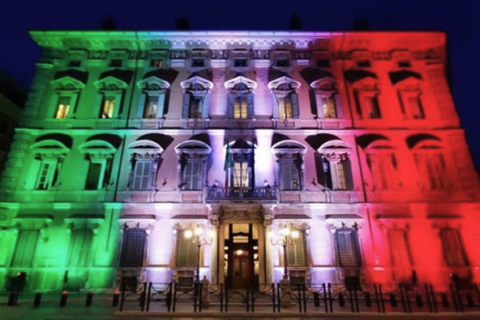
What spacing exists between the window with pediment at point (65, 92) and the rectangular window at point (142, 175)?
21.5ft

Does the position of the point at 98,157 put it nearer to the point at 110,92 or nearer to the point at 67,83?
the point at 110,92

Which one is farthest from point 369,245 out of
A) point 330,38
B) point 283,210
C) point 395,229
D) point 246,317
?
point 330,38

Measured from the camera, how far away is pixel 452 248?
54.2ft

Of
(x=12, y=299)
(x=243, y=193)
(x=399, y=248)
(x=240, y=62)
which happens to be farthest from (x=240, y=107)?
(x=12, y=299)

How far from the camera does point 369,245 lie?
16609 mm

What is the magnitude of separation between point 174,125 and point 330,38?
41.2 ft

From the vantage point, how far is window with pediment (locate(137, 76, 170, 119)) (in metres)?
19.8

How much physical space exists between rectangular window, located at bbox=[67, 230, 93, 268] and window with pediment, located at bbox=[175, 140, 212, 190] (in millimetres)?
6016

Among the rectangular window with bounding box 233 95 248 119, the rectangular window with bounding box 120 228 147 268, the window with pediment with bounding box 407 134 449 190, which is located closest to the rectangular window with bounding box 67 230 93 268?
the rectangular window with bounding box 120 228 147 268

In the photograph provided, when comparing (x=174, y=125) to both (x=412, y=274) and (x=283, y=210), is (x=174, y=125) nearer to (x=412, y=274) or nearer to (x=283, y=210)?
(x=283, y=210)

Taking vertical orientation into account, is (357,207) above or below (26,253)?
above

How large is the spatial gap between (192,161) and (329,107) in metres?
9.78

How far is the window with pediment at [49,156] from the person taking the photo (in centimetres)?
1791

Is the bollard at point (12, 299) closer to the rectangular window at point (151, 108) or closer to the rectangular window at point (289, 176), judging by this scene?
the rectangular window at point (151, 108)
